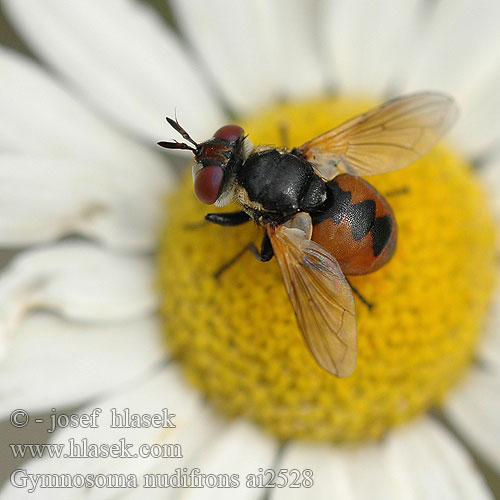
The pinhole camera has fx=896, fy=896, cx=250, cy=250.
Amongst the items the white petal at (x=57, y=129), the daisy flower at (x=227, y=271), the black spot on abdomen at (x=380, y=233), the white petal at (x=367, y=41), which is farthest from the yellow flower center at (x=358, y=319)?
the white petal at (x=367, y=41)

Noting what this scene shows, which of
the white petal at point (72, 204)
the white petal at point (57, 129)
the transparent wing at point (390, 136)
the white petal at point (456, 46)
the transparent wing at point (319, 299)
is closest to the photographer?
the transparent wing at point (319, 299)

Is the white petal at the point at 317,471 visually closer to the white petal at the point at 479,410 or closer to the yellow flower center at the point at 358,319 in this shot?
the yellow flower center at the point at 358,319

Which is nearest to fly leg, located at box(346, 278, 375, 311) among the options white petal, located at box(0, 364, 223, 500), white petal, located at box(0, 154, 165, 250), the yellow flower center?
the yellow flower center

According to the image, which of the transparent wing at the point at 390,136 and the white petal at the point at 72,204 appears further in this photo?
the white petal at the point at 72,204

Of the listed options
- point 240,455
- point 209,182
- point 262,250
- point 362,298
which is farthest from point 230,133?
point 240,455

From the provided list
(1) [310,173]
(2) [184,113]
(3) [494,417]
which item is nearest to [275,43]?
(2) [184,113]

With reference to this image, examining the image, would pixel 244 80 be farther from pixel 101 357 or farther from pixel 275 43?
pixel 101 357
